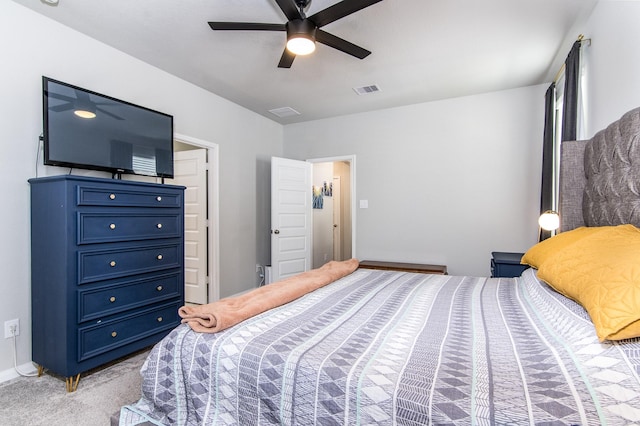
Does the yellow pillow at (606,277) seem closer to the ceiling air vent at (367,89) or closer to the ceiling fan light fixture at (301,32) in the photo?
the ceiling fan light fixture at (301,32)

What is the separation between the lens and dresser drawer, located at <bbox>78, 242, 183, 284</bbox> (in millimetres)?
2150

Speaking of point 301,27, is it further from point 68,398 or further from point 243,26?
point 68,398

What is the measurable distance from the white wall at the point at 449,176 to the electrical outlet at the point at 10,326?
3621 mm

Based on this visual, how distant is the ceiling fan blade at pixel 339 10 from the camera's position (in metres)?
1.80

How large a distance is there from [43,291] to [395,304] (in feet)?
7.85

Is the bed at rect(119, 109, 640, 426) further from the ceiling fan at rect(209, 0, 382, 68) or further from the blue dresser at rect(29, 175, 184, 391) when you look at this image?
the ceiling fan at rect(209, 0, 382, 68)

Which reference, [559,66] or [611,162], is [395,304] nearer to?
[611,162]

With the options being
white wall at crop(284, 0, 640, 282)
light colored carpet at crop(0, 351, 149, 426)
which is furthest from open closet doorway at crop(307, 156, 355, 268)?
light colored carpet at crop(0, 351, 149, 426)

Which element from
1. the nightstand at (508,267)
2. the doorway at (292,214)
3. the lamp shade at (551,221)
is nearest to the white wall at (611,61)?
the lamp shade at (551,221)

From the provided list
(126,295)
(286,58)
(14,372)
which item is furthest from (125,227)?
(286,58)

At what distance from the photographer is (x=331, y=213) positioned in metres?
6.37

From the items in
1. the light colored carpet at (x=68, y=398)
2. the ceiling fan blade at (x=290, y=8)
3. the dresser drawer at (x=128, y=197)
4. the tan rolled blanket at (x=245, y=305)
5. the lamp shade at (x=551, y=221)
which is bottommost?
the light colored carpet at (x=68, y=398)

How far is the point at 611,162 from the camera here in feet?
5.43

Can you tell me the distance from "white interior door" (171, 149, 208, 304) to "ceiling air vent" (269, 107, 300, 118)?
122 centimetres
